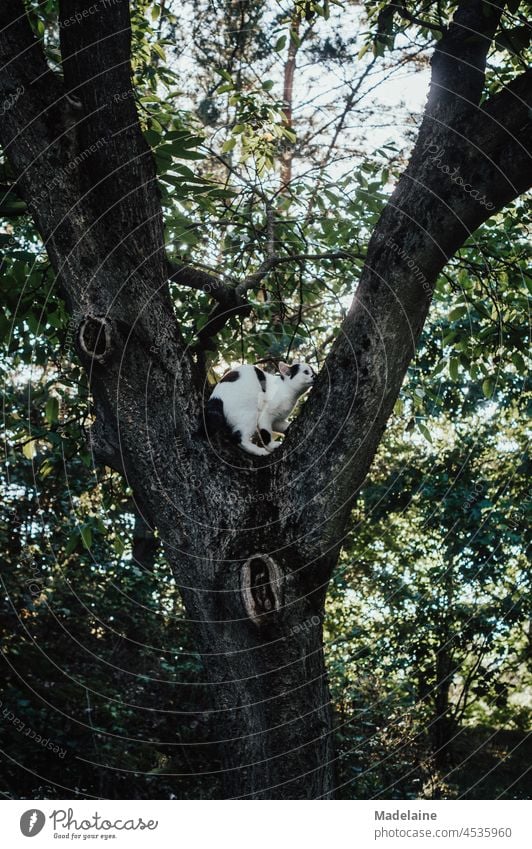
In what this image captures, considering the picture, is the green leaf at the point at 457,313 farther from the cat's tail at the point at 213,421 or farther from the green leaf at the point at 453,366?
the cat's tail at the point at 213,421

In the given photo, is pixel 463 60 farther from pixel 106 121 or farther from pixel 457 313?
pixel 457 313

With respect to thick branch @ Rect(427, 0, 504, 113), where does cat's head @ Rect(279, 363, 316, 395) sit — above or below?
below

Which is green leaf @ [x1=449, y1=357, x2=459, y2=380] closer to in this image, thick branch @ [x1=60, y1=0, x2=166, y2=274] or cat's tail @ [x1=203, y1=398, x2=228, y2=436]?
cat's tail @ [x1=203, y1=398, x2=228, y2=436]

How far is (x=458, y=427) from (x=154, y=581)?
443cm

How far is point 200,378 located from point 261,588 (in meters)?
1.04

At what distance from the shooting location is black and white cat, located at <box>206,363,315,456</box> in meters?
3.39

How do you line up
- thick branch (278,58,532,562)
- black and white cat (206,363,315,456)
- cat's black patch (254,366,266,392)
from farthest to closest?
cat's black patch (254,366,266,392)
black and white cat (206,363,315,456)
thick branch (278,58,532,562)

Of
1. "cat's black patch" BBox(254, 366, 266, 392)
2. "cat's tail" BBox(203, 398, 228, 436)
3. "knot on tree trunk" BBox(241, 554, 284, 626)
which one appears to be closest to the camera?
"knot on tree trunk" BBox(241, 554, 284, 626)

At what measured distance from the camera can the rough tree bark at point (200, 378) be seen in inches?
114

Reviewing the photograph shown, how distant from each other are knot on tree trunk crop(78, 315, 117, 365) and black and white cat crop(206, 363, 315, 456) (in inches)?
21.5

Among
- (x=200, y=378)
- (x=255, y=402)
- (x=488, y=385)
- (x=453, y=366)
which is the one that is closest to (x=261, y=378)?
(x=255, y=402)

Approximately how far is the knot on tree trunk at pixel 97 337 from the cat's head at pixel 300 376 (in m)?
1.25

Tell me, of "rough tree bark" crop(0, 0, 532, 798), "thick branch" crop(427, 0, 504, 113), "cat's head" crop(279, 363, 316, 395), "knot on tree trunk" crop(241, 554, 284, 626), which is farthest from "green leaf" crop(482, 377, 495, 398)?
"knot on tree trunk" crop(241, 554, 284, 626)

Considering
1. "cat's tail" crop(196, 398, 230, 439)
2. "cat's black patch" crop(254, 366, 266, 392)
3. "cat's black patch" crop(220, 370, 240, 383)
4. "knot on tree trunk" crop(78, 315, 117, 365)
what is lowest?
"cat's tail" crop(196, 398, 230, 439)
